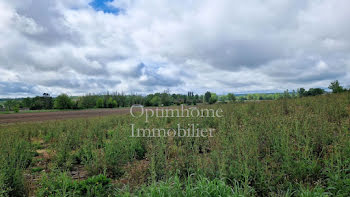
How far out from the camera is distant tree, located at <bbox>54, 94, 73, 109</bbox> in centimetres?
3662

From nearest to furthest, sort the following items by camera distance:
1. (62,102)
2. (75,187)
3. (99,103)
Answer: (75,187) → (62,102) → (99,103)

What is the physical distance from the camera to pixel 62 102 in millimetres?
36719

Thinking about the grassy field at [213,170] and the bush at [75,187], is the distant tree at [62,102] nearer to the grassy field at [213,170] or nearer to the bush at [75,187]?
the grassy field at [213,170]

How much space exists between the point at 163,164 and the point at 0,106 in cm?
4848

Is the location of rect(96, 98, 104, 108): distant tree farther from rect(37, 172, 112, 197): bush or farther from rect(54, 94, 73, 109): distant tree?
rect(37, 172, 112, 197): bush

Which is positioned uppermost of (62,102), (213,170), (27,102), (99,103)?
(27,102)

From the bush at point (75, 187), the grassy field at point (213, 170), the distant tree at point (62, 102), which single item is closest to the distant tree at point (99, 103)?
the distant tree at point (62, 102)

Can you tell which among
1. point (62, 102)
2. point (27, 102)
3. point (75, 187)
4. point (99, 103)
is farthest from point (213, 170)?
point (27, 102)

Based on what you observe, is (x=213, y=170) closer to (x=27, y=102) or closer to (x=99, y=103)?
(x=99, y=103)

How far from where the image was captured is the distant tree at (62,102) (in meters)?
36.6

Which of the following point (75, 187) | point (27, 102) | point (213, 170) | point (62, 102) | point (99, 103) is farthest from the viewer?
point (27, 102)

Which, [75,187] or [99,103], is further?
[99,103]

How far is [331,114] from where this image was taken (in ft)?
19.1

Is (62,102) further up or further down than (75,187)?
further up
